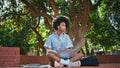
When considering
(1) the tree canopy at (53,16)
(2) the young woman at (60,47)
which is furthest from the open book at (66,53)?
(1) the tree canopy at (53,16)

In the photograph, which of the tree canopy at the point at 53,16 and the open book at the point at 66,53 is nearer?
the open book at the point at 66,53

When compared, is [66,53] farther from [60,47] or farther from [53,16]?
[53,16]

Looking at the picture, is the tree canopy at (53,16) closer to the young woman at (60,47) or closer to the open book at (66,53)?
the young woman at (60,47)

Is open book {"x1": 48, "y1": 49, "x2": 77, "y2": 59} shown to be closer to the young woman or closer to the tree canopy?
the young woman

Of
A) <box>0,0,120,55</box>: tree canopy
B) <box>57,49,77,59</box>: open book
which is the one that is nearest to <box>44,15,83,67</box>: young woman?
<box>57,49,77,59</box>: open book

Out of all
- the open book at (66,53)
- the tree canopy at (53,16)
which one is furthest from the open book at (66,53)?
the tree canopy at (53,16)

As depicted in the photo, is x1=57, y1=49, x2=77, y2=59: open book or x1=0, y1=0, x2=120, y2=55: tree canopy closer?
x1=57, y1=49, x2=77, y2=59: open book

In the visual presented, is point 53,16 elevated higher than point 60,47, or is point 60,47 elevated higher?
point 53,16

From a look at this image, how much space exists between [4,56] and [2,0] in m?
8.58

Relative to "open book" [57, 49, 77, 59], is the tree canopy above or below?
above

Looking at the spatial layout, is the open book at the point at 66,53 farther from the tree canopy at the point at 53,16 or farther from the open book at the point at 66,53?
the tree canopy at the point at 53,16

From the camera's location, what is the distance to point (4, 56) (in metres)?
8.32

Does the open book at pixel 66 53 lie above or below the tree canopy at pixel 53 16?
below

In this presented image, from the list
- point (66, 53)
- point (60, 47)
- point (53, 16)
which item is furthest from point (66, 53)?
point (53, 16)
